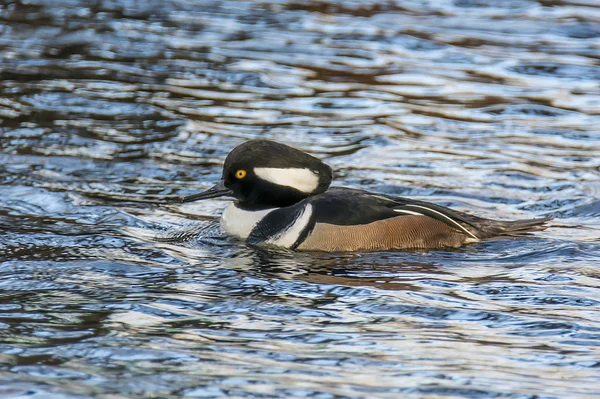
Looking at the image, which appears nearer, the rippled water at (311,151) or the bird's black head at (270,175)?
the rippled water at (311,151)

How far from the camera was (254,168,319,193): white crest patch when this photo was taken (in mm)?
7570

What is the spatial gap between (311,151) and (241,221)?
281cm

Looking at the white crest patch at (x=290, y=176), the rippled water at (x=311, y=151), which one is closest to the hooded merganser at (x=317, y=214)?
the white crest patch at (x=290, y=176)

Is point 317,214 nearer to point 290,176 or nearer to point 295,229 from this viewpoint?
point 295,229

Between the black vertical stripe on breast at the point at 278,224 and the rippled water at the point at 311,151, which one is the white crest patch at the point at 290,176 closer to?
the black vertical stripe on breast at the point at 278,224

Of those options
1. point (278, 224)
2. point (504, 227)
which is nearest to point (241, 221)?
point (278, 224)

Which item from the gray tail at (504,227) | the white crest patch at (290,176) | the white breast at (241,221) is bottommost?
the gray tail at (504,227)

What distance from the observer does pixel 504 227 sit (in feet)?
25.5

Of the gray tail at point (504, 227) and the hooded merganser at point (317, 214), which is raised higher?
the hooded merganser at point (317, 214)

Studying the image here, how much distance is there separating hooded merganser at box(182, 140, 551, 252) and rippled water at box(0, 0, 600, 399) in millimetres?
136

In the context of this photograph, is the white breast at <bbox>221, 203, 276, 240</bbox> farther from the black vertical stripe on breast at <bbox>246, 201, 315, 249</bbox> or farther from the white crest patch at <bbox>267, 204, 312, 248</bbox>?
the white crest patch at <bbox>267, 204, 312, 248</bbox>

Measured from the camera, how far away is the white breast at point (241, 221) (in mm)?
7672

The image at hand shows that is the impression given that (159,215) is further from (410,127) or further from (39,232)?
(410,127)

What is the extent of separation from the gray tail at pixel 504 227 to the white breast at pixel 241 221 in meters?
1.46
